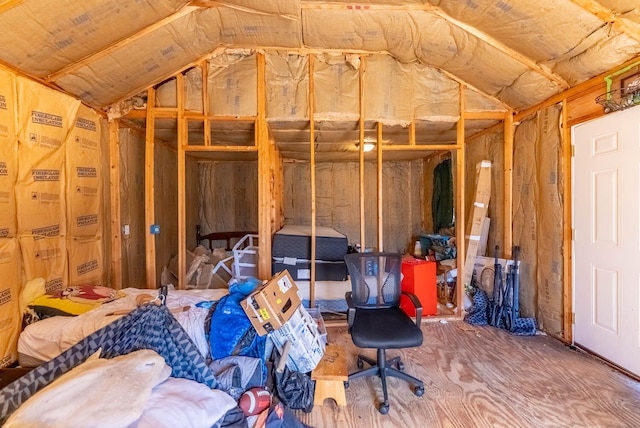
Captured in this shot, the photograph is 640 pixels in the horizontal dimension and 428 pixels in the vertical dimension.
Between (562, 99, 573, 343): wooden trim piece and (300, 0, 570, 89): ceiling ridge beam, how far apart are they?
35 centimetres

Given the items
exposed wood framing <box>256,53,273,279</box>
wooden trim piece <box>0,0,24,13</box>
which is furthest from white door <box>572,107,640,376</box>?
wooden trim piece <box>0,0,24,13</box>

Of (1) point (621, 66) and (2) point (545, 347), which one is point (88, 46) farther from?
(2) point (545, 347)

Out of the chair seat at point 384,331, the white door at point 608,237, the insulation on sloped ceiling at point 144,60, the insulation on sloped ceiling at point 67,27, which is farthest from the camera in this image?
the insulation on sloped ceiling at point 144,60

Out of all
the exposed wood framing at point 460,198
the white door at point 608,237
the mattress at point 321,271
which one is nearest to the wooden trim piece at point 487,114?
the exposed wood framing at point 460,198

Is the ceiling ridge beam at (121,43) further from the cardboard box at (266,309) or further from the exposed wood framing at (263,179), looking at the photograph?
the cardboard box at (266,309)

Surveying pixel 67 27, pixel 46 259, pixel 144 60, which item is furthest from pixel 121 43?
pixel 46 259

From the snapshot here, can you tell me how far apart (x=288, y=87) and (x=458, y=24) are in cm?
175

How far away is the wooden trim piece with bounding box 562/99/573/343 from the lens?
9.22ft

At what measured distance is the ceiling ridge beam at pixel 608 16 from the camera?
6.62 ft

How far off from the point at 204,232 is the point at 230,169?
133 cm

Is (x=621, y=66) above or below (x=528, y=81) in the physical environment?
below

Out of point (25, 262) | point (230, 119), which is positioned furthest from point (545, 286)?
point (25, 262)

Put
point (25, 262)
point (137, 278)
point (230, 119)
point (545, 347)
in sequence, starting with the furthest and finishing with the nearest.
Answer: point (137, 278) → point (230, 119) → point (545, 347) → point (25, 262)

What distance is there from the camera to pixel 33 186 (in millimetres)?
2154
